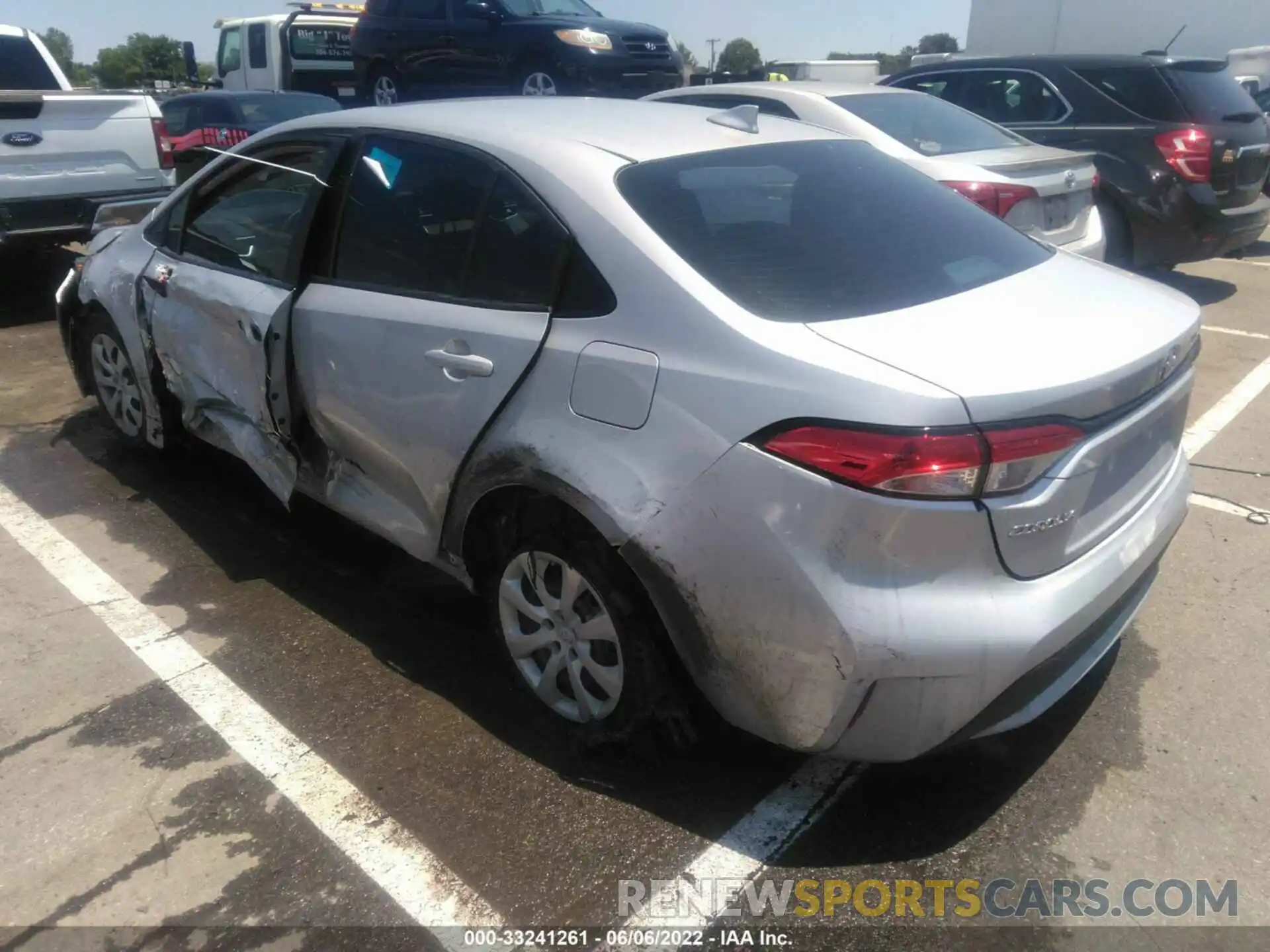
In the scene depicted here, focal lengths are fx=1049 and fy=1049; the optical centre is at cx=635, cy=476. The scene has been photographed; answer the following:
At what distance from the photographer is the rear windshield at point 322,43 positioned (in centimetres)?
1539

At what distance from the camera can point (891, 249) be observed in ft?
9.27

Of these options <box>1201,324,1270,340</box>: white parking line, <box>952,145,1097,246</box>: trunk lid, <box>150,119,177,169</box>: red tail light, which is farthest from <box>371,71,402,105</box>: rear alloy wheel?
Answer: <box>1201,324,1270,340</box>: white parking line

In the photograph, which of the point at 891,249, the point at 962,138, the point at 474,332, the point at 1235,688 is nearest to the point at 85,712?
the point at 474,332

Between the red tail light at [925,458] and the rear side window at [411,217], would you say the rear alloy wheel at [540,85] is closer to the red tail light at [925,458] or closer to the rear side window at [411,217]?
the rear side window at [411,217]

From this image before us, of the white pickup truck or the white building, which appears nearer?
the white pickup truck

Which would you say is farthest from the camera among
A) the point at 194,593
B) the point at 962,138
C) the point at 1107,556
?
the point at 962,138

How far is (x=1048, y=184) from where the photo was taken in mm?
5926

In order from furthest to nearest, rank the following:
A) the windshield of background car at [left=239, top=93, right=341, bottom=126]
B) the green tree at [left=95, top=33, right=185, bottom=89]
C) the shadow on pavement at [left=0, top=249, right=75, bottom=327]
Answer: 1. the green tree at [left=95, top=33, right=185, bottom=89]
2. the windshield of background car at [left=239, top=93, right=341, bottom=126]
3. the shadow on pavement at [left=0, top=249, right=75, bottom=327]

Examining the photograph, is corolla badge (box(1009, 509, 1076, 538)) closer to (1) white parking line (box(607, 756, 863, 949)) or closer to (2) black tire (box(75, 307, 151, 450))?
(1) white parking line (box(607, 756, 863, 949))

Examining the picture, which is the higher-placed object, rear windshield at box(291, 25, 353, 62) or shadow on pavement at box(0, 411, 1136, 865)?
rear windshield at box(291, 25, 353, 62)

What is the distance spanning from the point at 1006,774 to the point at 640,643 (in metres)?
1.05

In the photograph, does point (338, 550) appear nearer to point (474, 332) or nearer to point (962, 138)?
point (474, 332)

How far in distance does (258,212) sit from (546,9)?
8.07 meters

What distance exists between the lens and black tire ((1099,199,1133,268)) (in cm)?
763
